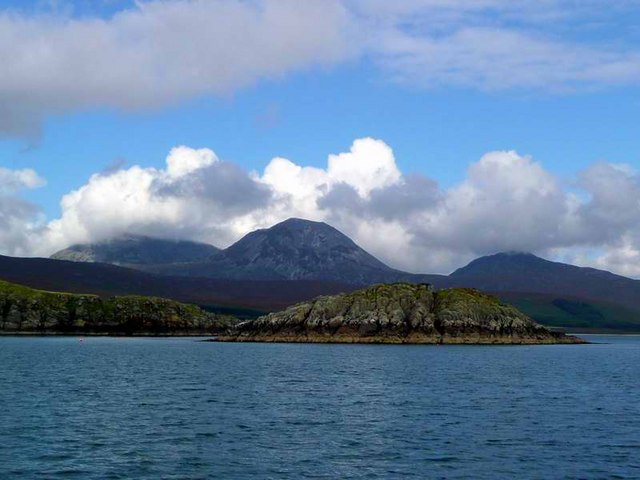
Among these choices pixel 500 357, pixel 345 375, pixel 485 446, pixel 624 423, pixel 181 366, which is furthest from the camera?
pixel 500 357

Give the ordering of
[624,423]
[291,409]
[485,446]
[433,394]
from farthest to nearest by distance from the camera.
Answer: [433,394]
[291,409]
[624,423]
[485,446]

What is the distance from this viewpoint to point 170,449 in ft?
171

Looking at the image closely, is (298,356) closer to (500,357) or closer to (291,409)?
(500,357)

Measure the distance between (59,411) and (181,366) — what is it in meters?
62.6

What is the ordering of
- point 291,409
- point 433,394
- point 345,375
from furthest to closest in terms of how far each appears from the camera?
point 345,375 → point 433,394 → point 291,409

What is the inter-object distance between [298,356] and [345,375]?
48827 millimetres

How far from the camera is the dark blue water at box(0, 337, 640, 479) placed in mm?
47438

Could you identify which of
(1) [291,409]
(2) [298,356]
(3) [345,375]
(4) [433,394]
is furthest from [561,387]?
(2) [298,356]

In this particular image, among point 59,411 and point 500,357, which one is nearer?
point 59,411

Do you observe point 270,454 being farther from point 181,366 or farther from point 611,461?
point 181,366

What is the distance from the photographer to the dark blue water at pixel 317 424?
47.4 m

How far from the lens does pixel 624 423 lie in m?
66.5

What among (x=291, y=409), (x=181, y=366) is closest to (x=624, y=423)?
(x=291, y=409)

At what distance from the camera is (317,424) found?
208 ft
